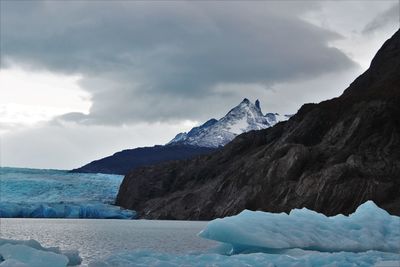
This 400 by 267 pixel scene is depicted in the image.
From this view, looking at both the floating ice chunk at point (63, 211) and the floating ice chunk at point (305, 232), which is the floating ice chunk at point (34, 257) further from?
the floating ice chunk at point (63, 211)

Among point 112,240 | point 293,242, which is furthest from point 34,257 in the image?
point 112,240

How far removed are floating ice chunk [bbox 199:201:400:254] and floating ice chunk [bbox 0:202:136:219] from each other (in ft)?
378

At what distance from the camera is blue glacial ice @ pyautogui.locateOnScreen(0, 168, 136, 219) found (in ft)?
483

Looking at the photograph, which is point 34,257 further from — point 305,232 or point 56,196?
point 56,196

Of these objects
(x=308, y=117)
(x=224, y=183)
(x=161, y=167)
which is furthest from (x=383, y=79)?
(x=161, y=167)

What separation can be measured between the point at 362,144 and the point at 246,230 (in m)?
83.1

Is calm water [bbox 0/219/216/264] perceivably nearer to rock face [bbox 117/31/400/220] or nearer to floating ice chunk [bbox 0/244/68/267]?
floating ice chunk [bbox 0/244/68/267]

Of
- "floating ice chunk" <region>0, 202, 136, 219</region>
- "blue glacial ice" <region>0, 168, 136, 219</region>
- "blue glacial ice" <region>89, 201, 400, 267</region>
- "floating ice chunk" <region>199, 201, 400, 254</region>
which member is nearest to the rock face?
"floating ice chunk" <region>0, 202, 136, 219</region>

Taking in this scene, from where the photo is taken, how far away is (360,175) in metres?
101

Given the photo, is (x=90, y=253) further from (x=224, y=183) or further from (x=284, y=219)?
(x=224, y=183)

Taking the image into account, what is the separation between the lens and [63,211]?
494ft

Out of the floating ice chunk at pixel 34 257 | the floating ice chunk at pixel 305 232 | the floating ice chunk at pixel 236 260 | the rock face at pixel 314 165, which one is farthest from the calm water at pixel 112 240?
the rock face at pixel 314 165

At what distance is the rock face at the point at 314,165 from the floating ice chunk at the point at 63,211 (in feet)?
23.3

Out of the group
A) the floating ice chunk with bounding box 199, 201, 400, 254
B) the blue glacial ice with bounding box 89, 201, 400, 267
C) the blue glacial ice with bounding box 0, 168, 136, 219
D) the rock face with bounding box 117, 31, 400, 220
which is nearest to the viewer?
the blue glacial ice with bounding box 89, 201, 400, 267
